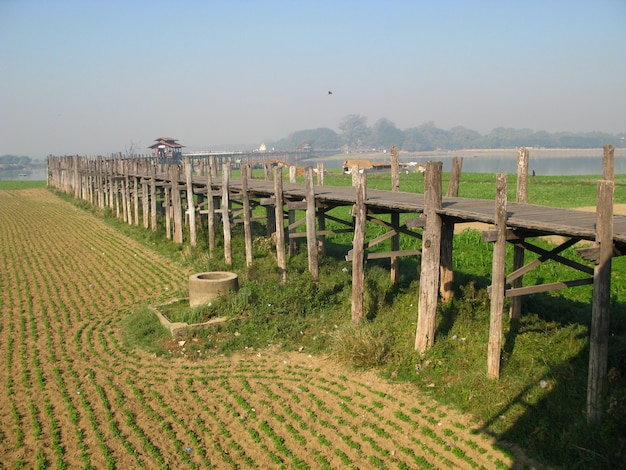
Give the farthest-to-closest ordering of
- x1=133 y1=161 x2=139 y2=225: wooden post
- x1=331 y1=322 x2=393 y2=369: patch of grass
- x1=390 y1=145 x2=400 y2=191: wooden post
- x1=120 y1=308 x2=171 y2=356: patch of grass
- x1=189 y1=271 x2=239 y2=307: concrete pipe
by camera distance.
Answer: x1=133 y1=161 x2=139 y2=225: wooden post, x1=390 y1=145 x2=400 y2=191: wooden post, x1=189 y1=271 x2=239 y2=307: concrete pipe, x1=120 y1=308 x2=171 y2=356: patch of grass, x1=331 y1=322 x2=393 y2=369: patch of grass

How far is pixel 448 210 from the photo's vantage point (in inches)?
361

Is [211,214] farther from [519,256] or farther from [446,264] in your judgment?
[519,256]

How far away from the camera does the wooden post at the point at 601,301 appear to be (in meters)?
6.65

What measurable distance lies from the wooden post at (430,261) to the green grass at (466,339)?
0.30m

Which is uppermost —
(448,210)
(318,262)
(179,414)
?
(448,210)

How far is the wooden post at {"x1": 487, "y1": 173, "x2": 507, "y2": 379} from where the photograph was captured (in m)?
7.91

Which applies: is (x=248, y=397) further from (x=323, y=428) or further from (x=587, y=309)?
(x=587, y=309)

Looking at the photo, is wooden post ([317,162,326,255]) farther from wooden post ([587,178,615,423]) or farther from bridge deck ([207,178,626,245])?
wooden post ([587,178,615,423])

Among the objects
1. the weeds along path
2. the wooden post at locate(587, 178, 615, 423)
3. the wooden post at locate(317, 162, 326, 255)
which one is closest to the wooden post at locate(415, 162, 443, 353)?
the weeds along path

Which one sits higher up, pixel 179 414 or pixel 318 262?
pixel 318 262

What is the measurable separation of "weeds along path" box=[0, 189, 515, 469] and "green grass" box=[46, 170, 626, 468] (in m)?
0.45

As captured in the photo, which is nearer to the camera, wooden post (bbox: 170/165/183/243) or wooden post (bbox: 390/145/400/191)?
wooden post (bbox: 390/145/400/191)

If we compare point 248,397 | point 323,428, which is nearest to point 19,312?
point 248,397

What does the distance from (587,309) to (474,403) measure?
4296 mm
